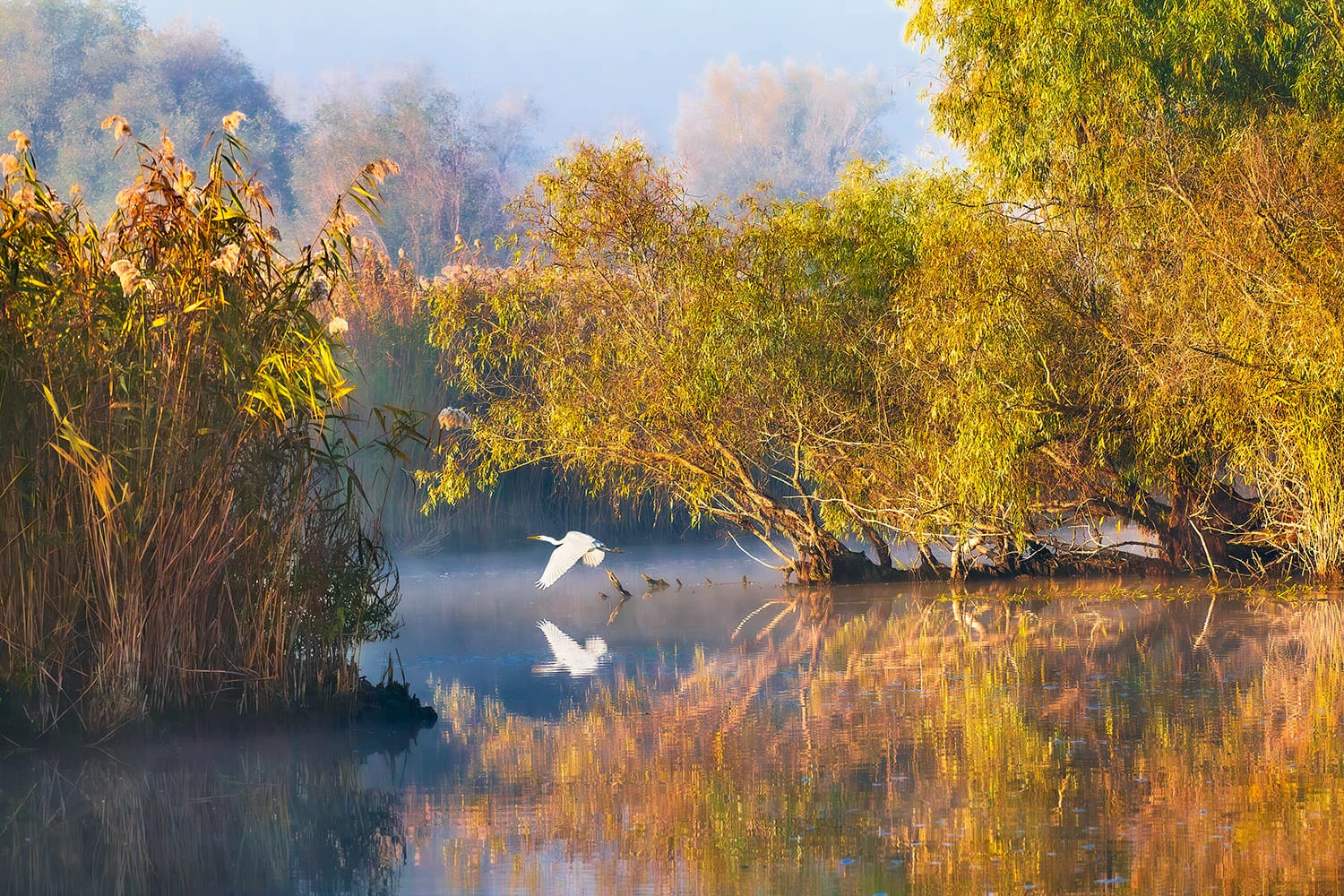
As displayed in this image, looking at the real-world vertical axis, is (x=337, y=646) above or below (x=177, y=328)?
below

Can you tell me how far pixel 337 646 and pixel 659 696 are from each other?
6.10 feet

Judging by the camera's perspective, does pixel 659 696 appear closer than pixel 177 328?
No

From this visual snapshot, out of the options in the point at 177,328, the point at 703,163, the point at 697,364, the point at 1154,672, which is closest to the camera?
the point at 177,328

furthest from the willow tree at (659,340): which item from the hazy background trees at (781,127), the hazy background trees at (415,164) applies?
the hazy background trees at (781,127)

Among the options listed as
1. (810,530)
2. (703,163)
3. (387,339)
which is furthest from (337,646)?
(703,163)

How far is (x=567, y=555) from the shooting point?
45.9 feet

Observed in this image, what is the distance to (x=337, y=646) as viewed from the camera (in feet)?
25.4

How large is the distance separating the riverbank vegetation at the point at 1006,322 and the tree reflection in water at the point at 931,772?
263 centimetres

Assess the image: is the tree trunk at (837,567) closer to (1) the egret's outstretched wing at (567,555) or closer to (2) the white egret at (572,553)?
(2) the white egret at (572,553)

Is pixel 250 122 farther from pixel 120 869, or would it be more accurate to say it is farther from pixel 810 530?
pixel 120 869

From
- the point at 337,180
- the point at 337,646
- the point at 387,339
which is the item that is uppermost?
the point at 337,180

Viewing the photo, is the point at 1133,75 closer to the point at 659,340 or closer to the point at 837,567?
the point at 659,340

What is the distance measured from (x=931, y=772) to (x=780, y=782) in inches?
22.9

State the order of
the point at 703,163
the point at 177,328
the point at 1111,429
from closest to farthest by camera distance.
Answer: the point at 177,328 → the point at 1111,429 → the point at 703,163
